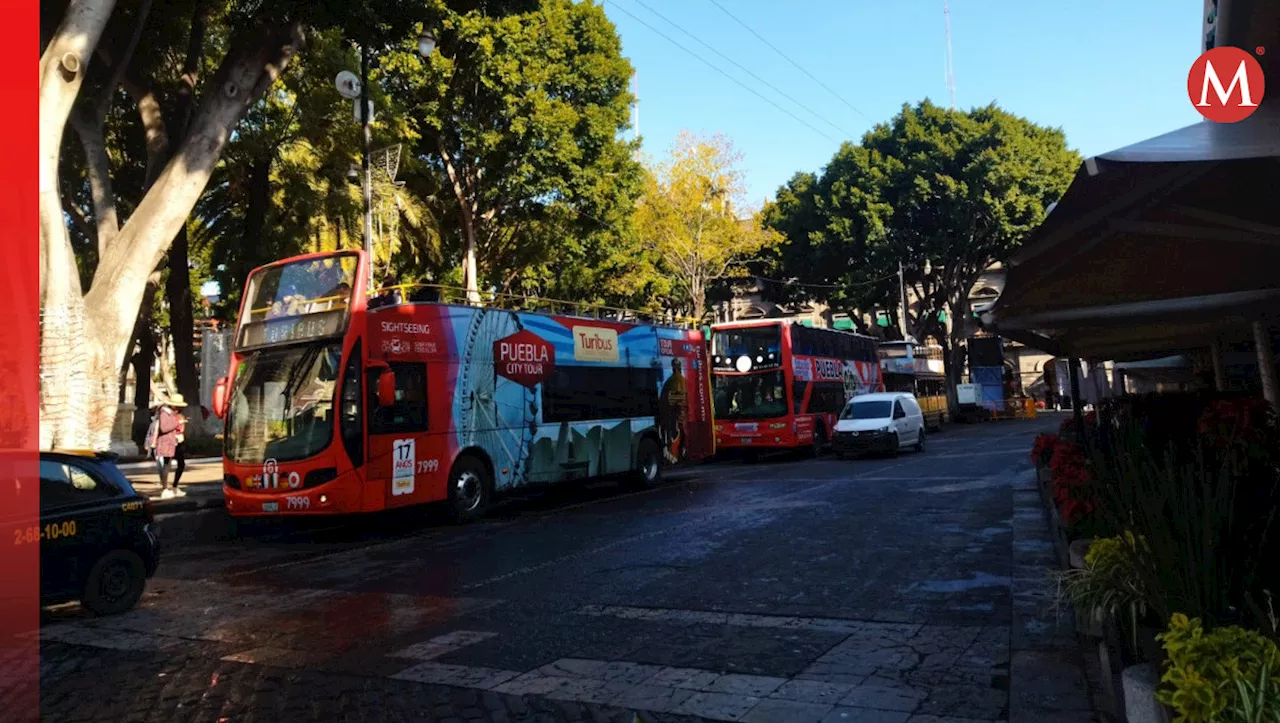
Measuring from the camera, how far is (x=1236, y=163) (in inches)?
154

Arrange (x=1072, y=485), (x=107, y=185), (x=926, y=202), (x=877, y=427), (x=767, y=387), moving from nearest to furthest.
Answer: (x=1072, y=485)
(x=107, y=185)
(x=877, y=427)
(x=767, y=387)
(x=926, y=202)

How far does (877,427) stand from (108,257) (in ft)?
58.2

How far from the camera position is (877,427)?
23250 millimetres

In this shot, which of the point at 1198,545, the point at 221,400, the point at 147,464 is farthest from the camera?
the point at 147,464

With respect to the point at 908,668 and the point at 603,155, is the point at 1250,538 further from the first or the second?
the point at 603,155

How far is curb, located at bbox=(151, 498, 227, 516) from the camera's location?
14.4 metres

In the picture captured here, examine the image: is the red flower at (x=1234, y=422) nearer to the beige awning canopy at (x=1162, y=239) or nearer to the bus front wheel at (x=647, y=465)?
the beige awning canopy at (x=1162, y=239)

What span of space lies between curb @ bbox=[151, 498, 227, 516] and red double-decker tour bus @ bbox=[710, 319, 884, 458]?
47.3 feet

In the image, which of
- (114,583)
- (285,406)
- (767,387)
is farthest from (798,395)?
(114,583)

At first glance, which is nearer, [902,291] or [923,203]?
[923,203]

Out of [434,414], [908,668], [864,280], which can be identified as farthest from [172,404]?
[864,280]

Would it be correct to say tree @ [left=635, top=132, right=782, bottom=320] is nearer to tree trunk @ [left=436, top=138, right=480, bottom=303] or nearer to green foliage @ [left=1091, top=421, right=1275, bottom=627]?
tree trunk @ [left=436, top=138, right=480, bottom=303]

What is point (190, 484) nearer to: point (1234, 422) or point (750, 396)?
point (750, 396)

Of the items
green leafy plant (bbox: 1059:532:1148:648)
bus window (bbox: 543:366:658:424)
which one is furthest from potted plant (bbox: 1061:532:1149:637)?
bus window (bbox: 543:366:658:424)
